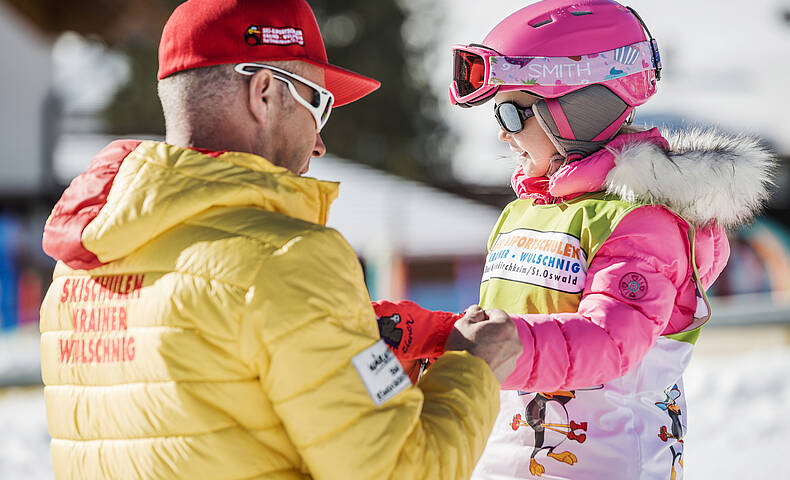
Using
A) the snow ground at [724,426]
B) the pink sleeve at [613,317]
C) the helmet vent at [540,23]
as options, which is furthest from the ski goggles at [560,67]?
the snow ground at [724,426]

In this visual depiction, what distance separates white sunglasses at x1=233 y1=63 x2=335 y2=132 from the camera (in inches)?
66.1

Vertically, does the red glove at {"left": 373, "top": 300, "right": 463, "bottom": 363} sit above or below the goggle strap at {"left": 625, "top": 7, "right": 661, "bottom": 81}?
below

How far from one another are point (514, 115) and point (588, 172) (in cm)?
27

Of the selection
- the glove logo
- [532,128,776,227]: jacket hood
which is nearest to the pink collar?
[532,128,776,227]: jacket hood

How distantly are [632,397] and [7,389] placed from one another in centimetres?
748

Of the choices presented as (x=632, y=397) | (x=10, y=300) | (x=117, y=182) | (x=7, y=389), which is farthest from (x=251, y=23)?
(x=10, y=300)

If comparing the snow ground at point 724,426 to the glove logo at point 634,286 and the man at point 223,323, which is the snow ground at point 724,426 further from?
the man at point 223,323

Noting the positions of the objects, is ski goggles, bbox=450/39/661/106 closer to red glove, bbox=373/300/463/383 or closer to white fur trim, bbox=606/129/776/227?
white fur trim, bbox=606/129/776/227

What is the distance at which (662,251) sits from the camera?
1.94 meters

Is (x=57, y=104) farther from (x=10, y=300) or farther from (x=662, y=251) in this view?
(x=662, y=251)

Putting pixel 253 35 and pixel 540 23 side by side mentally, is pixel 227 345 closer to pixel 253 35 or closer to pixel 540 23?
pixel 253 35

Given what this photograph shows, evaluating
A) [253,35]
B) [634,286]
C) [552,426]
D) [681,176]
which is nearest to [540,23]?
[681,176]

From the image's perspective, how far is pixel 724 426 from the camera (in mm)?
5336

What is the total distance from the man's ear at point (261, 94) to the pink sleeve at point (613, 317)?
0.70 metres
